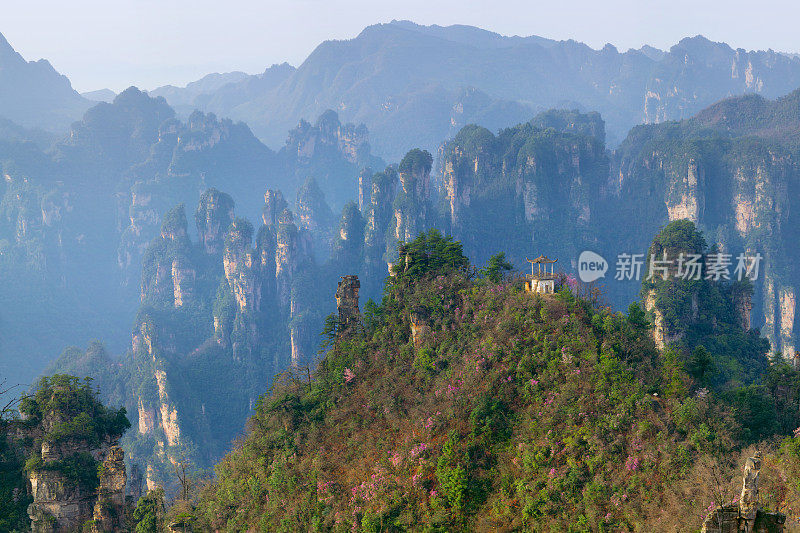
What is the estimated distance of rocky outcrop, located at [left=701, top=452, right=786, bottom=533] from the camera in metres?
11.4

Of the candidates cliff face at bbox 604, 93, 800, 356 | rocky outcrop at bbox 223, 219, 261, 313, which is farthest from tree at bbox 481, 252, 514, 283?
rocky outcrop at bbox 223, 219, 261, 313

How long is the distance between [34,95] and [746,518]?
196630mm

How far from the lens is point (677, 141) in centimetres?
9762

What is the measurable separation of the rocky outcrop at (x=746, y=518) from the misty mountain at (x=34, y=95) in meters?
174

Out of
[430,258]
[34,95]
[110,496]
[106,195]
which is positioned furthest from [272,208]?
[34,95]

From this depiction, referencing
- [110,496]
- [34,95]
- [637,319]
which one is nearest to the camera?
[637,319]

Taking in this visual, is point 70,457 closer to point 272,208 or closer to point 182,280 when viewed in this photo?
point 182,280

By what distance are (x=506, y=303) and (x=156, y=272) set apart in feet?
267

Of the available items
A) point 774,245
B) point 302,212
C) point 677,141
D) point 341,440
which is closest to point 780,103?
point 677,141

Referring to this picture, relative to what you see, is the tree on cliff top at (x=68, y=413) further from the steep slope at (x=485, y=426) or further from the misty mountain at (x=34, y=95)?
the misty mountain at (x=34, y=95)

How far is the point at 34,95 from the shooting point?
174 metres

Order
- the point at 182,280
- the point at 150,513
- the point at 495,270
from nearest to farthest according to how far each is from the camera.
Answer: the point at 150,513 → the point at 495,270 → the point at 182,280

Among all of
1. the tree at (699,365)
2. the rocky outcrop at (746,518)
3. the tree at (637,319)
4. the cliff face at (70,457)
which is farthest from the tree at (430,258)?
the rocky outcrop at (746,518)

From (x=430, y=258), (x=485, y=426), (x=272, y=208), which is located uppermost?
(x=272, y=208)
